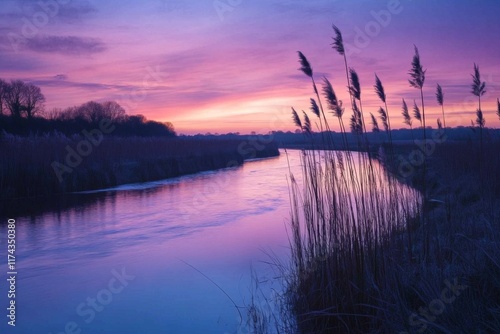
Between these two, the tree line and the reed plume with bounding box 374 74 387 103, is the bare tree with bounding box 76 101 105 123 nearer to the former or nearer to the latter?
the tree line

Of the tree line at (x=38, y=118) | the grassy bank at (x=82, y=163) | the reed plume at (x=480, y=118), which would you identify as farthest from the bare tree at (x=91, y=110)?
the reed plume at (x=480, y=118)

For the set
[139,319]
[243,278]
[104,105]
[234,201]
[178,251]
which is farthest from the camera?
[104,105]

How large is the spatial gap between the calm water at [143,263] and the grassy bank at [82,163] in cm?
176

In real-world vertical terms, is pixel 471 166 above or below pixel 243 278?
above

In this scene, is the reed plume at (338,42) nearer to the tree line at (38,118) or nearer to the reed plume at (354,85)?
the reed plume at (354,85)

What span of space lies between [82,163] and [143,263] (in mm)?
9355

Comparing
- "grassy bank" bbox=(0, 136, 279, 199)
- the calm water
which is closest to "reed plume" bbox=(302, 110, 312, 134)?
the calm water

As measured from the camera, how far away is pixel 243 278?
527 cm

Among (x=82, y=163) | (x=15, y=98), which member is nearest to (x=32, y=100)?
(x=15, y=98)

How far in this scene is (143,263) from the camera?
613cm

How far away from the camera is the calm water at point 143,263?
426cm

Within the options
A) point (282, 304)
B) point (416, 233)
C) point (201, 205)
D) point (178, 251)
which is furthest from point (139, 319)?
point (201, 205)

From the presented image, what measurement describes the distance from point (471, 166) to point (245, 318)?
870cm

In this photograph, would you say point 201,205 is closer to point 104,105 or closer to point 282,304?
point 282,304
